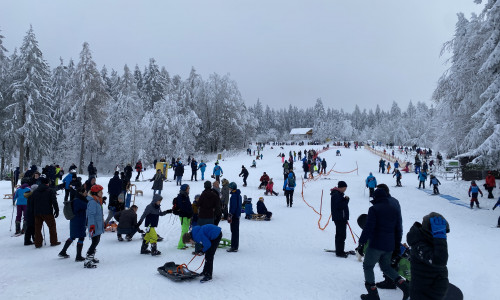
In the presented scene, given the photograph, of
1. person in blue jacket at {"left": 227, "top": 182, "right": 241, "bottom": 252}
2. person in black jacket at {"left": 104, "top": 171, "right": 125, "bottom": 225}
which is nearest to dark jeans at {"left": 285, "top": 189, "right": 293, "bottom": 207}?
person in black jacket at {"left": 104, "top": 171, "right": 125, "bottom": 225}

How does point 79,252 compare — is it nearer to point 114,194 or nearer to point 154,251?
point 154,251

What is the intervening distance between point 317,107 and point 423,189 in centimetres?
12672

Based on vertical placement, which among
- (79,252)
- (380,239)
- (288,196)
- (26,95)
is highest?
(26,95)

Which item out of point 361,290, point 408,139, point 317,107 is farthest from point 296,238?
point 317,107

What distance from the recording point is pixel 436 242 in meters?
3.92

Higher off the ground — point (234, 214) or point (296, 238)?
point (234, 214)

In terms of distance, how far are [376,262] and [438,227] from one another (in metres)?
2.08

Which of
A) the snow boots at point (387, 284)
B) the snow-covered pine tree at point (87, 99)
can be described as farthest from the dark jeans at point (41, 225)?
the snow-covered pine tree at point (87, 99)

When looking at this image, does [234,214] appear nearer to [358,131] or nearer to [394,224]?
[394,224]

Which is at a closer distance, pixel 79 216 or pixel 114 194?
pixel 79 216

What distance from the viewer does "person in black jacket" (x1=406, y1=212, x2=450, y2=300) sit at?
12.8 ft

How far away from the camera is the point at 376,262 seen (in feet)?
18.9

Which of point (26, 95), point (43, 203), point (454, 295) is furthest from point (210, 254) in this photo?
point (26, 95)

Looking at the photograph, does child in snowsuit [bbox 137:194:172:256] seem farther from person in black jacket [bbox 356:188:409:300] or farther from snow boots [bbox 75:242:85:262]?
person in black jacket [bbox 356:188:409:300]
